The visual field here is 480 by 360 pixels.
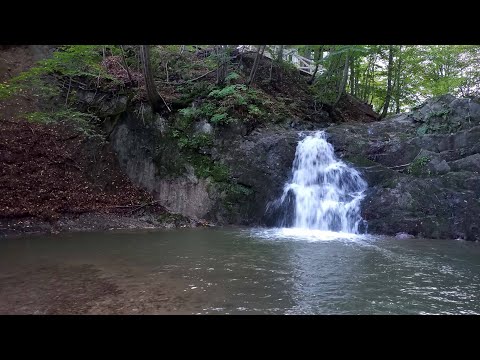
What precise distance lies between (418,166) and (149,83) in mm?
9356

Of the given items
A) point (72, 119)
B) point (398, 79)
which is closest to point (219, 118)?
point (72, 119)

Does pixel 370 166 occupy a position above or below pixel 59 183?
above

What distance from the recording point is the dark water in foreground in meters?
4.77

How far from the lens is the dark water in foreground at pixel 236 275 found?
4770 millimetres

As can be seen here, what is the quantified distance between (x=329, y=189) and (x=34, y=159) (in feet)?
30.1

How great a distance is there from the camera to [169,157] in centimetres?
1307

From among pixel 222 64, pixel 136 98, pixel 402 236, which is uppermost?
pixel 222 64

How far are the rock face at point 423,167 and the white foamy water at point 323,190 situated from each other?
37 centimetres

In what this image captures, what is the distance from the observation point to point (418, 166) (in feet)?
37.0

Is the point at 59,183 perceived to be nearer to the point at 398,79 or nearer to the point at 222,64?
the point at 222,64

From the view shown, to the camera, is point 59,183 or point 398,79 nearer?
point 59,183

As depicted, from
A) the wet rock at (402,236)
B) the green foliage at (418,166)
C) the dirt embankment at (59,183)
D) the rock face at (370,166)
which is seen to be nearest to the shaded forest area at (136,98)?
the dirt embankment at (59,183)

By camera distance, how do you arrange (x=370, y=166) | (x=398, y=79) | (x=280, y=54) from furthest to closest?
(x=398, y=79)
(x=280, y=54)
(x=370, y=166)

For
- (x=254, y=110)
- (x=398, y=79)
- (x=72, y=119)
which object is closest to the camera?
(x=72, y=119)
